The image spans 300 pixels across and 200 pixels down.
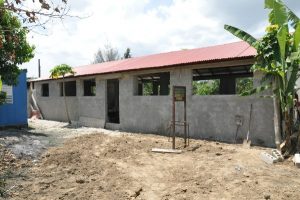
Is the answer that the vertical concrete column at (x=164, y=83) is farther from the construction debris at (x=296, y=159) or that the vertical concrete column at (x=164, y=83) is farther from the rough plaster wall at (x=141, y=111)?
the construction debris at (x=296, y=159)

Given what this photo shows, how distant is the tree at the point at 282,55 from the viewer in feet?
29.2

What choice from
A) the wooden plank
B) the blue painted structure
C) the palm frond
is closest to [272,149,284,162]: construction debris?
the wooden plank

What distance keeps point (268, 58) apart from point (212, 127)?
3.75 metres

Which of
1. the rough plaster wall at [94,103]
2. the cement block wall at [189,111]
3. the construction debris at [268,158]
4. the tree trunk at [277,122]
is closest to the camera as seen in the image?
the construction debris at [268,158]

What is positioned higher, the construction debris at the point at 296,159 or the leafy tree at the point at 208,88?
the leafy tree at the point at 208,88

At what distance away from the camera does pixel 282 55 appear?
8.88 metres

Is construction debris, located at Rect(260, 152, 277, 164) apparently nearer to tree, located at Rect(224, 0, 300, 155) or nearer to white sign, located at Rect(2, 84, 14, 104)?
tree, located at Rect(224, 0, 300, 155)

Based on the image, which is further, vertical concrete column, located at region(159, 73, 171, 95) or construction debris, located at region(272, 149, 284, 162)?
vertical concrete column, located at region(159, 73, 171, 95)

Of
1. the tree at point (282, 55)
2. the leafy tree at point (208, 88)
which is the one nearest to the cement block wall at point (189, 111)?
the tree at point (282, 55)

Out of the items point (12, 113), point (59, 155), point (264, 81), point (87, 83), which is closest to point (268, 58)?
point (264, 81)

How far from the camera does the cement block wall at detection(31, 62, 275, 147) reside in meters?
11.1

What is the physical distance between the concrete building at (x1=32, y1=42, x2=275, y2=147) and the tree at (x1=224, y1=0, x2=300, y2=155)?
140cm

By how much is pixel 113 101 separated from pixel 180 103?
25.2ft

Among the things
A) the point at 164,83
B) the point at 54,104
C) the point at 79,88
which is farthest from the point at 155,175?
the point at 54,104
